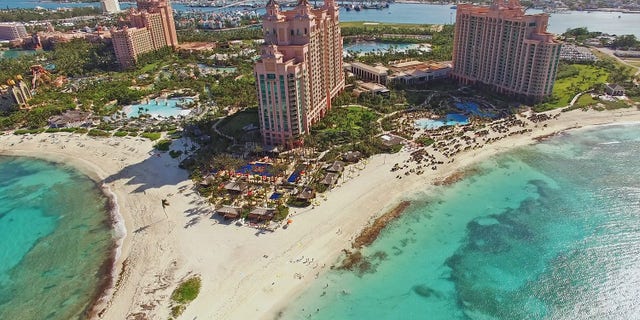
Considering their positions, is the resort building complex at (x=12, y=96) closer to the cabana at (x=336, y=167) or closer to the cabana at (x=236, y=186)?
the cabana at (x=236, y=186)

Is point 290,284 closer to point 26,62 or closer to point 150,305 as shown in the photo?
point 150,305

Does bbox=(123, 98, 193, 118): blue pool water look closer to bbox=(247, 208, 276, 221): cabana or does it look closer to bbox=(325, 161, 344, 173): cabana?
bbox=(325, 161, 344, 173): cabana

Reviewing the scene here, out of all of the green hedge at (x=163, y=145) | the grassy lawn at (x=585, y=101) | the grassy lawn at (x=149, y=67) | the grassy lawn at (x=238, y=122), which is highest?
the grassy lawn at (x=149, y=67)

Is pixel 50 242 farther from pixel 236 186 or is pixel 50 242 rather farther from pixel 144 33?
pixel 144 33

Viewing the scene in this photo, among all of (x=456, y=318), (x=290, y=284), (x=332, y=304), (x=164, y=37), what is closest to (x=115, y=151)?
(x=290, y=284)

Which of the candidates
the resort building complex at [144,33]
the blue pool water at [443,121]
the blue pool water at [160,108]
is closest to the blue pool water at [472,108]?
the blue pool water at [443,121]
